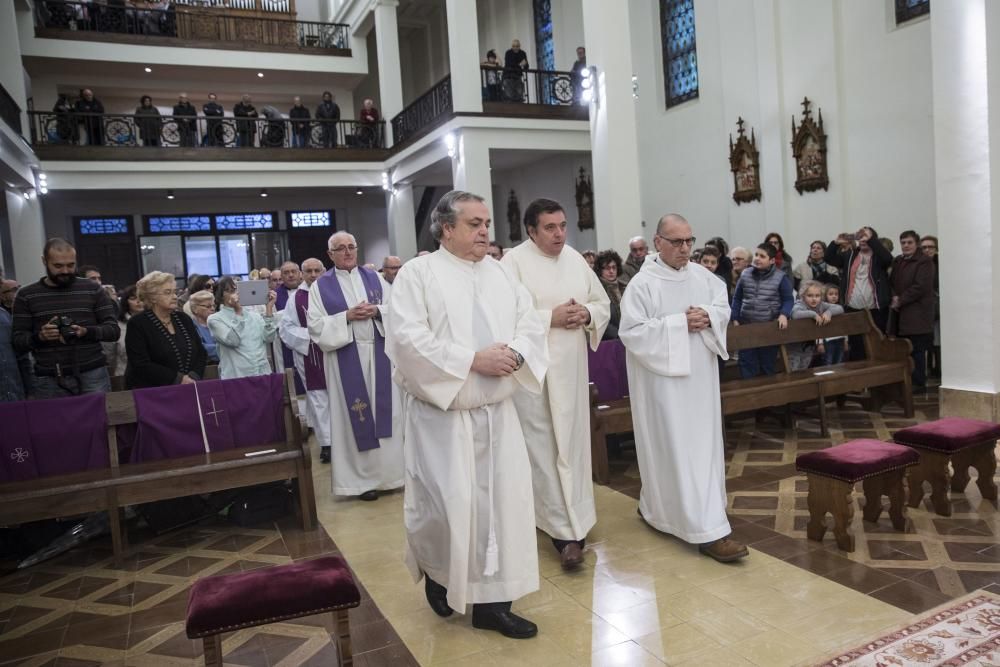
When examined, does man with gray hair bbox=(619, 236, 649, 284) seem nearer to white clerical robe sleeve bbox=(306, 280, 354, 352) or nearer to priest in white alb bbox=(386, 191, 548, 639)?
white clerical robe sleeve bbox=(306, 280, 354, 352)

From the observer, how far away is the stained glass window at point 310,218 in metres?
19.3

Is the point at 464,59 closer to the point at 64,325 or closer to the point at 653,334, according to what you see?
the point at 64,325

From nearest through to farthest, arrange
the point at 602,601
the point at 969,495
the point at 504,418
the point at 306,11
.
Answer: the point at 504,418 → the point at 602,601 → the point at 969,495 → the point at 306,11

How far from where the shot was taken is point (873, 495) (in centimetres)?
411

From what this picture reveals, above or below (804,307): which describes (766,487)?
below

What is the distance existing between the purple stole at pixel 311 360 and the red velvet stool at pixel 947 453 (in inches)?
164

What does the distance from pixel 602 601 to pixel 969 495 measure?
2660 mm

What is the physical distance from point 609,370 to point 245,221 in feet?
49.5

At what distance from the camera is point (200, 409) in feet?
16.5

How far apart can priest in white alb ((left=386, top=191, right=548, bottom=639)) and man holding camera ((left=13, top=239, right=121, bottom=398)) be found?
2912mm

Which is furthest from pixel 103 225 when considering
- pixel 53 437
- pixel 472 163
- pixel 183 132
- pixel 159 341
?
pixel 53 437

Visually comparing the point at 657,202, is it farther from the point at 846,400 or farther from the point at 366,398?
the point at 366,398

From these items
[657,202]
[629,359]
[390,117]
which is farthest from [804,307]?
[390,117]

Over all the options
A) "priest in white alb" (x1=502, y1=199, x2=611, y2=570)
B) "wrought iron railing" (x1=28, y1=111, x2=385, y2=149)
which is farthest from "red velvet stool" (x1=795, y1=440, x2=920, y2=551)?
"wrought iron railing" (x1=28, y1=111, x2=385, y2=149)
